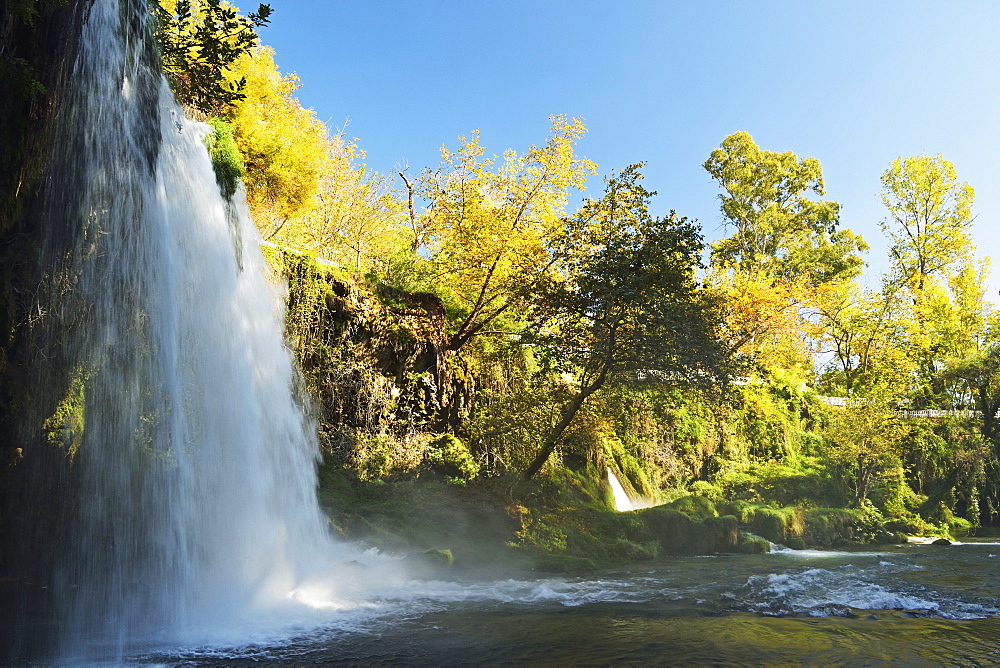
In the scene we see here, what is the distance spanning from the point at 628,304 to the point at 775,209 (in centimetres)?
2605

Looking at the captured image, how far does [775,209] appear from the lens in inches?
1396

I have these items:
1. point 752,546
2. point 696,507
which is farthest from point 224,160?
point 752,546

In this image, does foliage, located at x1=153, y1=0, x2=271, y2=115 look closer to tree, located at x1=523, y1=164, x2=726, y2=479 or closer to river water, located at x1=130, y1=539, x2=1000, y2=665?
river water, located at x1=130, y1=539, x2=1000, y2=665

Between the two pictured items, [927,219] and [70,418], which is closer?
[70,418]

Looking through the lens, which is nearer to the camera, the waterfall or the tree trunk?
the waterfall

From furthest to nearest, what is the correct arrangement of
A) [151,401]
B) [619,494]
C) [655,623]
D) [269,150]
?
[619,494], [269,150], [151,401], [655,623]

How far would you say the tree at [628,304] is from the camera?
13258 millimetres

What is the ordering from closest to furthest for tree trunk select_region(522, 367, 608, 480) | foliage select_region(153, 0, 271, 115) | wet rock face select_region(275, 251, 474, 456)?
foliage select_region(153, 0, 271, 115)
tree trunk select_region(522, 367, 608, 480)
wet rock face select_region(275, 251, 474, 456)

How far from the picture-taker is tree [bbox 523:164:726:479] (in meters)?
13.3

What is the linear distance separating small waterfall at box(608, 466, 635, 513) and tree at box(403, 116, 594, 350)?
19.8ft

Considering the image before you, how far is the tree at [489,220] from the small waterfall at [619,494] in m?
6.04

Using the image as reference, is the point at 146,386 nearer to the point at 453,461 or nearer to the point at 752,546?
the point at 453,461

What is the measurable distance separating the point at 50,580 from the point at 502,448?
9406 mm

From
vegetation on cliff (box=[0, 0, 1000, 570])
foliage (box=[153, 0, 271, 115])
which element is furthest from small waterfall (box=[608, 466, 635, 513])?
foliage (box=[153, 0, 271, 115])
